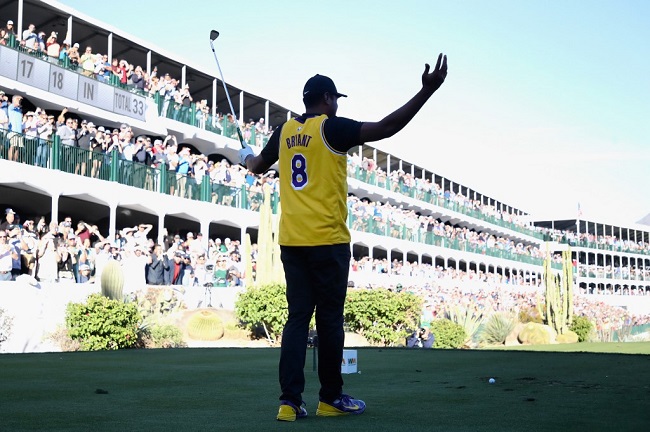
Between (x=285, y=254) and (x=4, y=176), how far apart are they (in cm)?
1876

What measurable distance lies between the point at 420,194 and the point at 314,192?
1911 inches

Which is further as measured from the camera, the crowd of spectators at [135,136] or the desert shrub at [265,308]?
the crowd of spectators at [135,136]

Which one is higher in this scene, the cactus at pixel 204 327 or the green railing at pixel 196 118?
the green railing at pixel 196 118

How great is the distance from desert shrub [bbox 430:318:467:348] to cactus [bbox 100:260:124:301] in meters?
8.98

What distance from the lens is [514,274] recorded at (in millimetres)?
72188

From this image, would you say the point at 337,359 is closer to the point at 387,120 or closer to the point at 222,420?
the point at 222,420

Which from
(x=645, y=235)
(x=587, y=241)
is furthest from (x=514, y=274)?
(x=645, y=235)

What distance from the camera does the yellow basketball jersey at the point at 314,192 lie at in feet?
15.5

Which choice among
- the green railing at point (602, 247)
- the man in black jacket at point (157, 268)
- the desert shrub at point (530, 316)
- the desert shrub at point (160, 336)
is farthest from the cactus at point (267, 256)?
the green railing at point (602, 247)

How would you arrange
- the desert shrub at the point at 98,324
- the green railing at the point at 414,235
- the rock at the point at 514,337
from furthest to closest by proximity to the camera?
the green railing at the point at 414,235, the rock at the point at 514,337, the desert shrub at the point at 98,324

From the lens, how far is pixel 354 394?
230 inches

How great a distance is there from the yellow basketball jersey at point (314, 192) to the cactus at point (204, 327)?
16.2 metres

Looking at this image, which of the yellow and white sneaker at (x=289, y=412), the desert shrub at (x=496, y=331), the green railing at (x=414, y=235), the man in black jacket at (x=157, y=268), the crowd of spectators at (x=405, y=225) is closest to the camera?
the yellow and white sneaker at (x=289, y=412)

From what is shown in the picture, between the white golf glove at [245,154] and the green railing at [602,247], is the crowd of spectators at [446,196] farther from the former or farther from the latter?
the white golf glove at [245,154]
